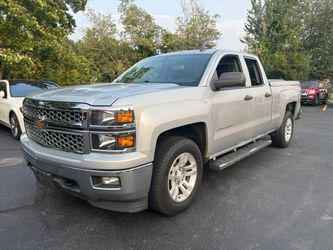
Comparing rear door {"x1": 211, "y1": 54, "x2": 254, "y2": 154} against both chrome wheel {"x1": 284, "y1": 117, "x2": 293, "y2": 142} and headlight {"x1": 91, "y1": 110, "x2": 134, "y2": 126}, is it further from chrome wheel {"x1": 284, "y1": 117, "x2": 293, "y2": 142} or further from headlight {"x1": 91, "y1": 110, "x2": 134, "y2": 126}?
chrome wheel {"x1": 284, "y1": 117, "x2": 293, "y2": 142}

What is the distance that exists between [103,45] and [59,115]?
28415 mm

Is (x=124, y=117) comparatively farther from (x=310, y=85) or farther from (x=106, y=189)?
(x=310, y=85)

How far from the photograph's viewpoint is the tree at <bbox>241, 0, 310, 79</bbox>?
2300cm

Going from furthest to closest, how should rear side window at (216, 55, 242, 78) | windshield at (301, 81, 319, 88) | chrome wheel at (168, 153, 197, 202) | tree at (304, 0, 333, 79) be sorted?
tree at (304, 0, 333, 79) → windshield at (301, 81, 319, 88) → rear side window at (216, 55, 242, 78) → chrome wheel at (168, 153, 197, 202)

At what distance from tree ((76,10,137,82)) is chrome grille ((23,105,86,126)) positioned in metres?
26.6

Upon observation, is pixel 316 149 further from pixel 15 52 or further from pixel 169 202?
pixel 15 52

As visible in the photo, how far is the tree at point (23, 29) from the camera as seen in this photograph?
10.8m

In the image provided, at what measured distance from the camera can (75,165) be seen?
2.84 metres

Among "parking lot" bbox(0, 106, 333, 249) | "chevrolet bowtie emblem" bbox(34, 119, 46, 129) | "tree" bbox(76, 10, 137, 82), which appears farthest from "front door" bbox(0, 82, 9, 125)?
"tree" bbox(76, 10, 137, 82)

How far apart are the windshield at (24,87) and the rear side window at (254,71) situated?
16.3 feet

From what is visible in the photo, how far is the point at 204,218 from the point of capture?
3.39 metres

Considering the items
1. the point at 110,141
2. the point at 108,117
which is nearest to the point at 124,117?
the point at 108,117

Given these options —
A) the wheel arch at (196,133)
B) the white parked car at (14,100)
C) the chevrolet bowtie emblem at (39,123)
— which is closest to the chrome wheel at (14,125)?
the white parked car at (14,100)

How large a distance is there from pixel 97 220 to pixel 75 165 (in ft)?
2.77
